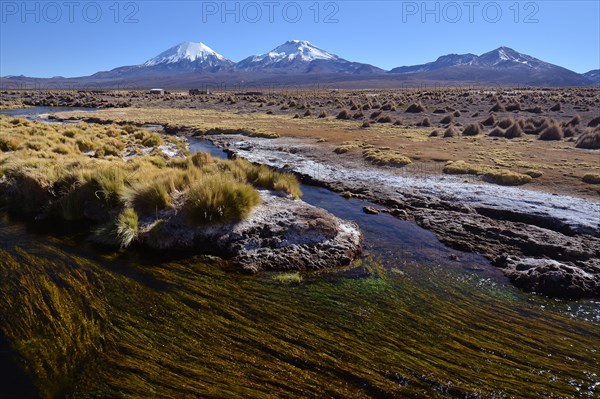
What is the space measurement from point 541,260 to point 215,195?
8086 millimetres

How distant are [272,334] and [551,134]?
28750 mm

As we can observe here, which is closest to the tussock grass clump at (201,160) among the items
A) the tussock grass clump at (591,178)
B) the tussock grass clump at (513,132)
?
the tussock grass clump at (591,178)

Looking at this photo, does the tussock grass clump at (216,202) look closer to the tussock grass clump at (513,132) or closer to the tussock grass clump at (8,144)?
the tussock grass clump at (8,144)

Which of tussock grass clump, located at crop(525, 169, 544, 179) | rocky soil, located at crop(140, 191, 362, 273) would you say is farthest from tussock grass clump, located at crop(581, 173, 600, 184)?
rocky soil, located at crop(140, 191, 362, 273)

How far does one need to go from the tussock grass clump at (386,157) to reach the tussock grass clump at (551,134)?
12847 mm

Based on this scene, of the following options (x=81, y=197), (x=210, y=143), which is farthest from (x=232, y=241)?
(x=210, y=143)

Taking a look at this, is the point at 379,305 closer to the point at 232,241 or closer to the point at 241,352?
the point at 241,352

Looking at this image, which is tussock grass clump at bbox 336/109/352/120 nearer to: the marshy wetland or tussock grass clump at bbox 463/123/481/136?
tussock grass clump at bbox 463/123/481/136

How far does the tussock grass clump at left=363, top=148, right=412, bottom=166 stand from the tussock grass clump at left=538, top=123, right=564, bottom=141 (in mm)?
12847

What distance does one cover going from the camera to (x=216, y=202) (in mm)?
9594

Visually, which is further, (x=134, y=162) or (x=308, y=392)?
(x=134, y=162)

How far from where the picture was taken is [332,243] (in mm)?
9281

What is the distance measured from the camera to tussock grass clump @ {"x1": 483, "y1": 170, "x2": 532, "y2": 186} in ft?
51.7

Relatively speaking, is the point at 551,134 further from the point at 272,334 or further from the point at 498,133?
the point at 272,334
